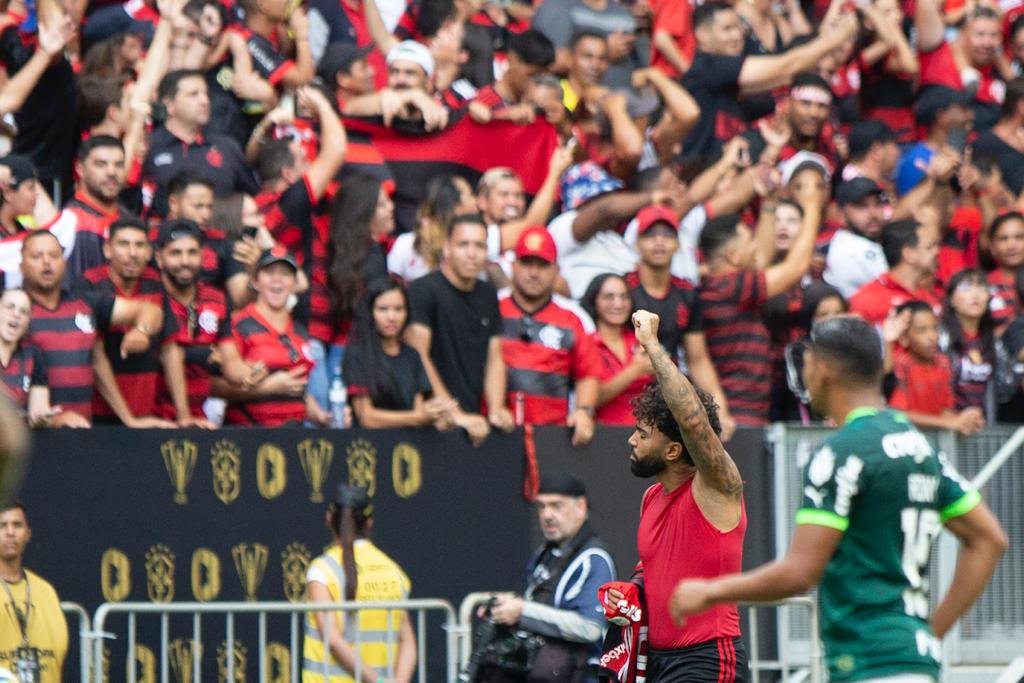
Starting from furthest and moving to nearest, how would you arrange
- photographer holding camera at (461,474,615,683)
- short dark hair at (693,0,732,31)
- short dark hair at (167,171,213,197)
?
short dark hair at (693,0,732,31) < short dark hair at (167,171,213,197) < photographer holding camera at (461,474,615,683)

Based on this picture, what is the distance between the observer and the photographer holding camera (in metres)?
9.01

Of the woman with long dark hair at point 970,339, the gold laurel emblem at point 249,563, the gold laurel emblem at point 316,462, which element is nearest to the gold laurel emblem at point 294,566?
the gold laurel emblem at point 249,563

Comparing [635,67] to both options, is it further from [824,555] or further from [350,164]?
[824,555]

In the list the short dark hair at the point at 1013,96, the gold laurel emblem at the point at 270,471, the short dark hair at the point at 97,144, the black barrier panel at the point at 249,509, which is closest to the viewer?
the black barrier panel at the point at 249,509

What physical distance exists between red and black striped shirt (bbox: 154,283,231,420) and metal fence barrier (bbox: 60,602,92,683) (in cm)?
129

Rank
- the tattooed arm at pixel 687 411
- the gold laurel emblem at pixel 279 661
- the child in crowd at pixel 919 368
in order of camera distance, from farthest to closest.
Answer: the child in crowd at pixel 919 368, the gold laurel emblem at pixel 279 661, the tattooed arm at pixel 687 411

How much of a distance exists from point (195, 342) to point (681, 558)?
4502mm

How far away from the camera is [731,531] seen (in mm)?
7051

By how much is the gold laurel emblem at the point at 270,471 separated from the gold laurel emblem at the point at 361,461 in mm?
343

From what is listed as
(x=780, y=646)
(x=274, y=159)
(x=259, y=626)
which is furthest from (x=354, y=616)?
(x=274, y=159)

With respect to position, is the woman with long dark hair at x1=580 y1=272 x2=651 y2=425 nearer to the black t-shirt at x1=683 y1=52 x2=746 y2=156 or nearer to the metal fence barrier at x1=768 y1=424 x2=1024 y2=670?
the metal fence barrier at x1=768 y1=424 x2=1024 y2=670

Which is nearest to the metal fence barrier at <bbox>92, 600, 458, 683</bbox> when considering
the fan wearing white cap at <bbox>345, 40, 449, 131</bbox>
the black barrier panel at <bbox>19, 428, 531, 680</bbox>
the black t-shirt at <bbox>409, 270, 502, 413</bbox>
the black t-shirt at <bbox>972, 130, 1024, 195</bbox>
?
the black barrier panel at <bbox>19, 428, 531, 680</bbox>

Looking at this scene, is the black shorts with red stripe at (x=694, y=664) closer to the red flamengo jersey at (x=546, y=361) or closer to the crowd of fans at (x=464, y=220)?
the crowd of fans at (x=464, y=220)

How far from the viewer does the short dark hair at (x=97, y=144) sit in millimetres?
11109
